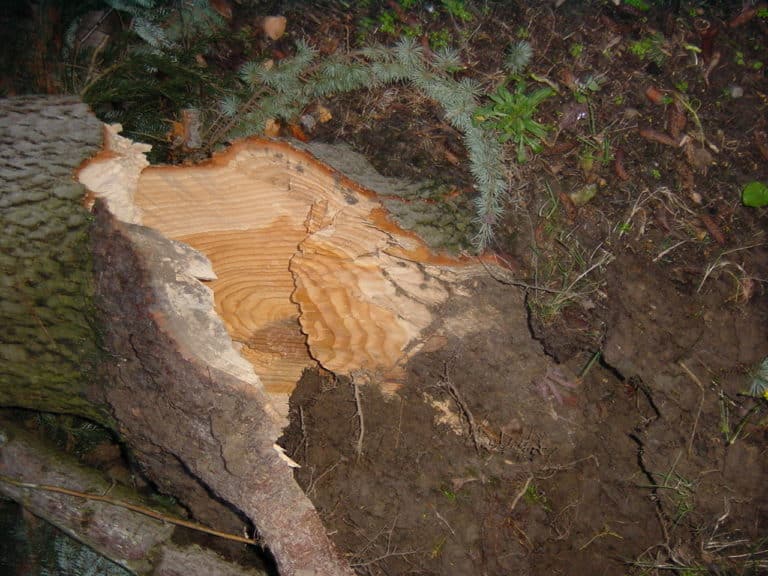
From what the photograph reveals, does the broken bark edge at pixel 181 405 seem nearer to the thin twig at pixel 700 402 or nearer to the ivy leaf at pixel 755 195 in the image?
the thin twig at pixel 700 402

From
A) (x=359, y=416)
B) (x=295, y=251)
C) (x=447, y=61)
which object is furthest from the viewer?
(x=447, y=61)

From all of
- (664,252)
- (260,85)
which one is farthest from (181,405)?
(664,252)

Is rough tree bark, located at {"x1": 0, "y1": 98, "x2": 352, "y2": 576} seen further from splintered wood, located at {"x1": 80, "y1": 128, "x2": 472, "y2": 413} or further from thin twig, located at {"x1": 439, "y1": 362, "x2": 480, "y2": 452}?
thin twig, located at {"x1": 439, "y1": 362, "x2": 480, "y2": 452}

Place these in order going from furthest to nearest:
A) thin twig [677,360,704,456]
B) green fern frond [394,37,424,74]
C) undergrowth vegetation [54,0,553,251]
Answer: green fern frond [394,37,424,74]
undergrowth vegetation [54,0,553,251]
thin twig [677,360,704,456]

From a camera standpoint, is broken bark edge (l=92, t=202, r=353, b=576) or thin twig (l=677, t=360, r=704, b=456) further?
thin twig (l=677, t=360, r=704, b=456)

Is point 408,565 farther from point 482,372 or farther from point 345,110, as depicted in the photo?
point 345,110

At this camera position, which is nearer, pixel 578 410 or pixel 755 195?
pixel 578 410

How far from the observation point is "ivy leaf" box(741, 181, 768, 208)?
2.23 meters

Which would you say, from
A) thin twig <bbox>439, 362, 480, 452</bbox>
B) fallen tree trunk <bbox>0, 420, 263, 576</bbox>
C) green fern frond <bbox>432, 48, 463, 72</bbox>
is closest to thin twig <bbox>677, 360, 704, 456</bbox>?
thin twig <bbox>439, 362, 480, 452</bbox>

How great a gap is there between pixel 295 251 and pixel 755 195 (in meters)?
2.03

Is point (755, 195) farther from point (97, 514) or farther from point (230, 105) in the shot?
point (97, 514)

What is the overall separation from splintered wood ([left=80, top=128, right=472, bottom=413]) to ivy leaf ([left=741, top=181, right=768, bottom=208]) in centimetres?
145

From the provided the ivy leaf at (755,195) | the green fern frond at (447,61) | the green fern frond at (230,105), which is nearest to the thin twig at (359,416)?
the green fern frond at (230,105)

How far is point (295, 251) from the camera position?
1.80 meters
